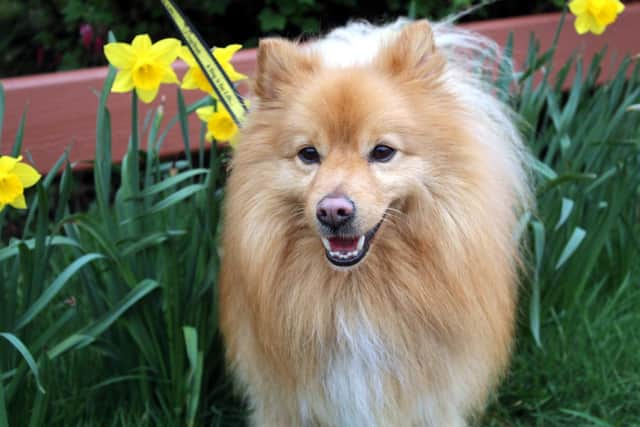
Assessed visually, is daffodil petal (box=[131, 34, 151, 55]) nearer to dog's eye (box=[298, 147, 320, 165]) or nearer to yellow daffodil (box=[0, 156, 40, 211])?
yellow daffodil (box=[0, 156, 40, 211])

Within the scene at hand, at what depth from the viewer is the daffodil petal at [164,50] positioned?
8.62ft

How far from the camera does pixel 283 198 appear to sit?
98.6 inches

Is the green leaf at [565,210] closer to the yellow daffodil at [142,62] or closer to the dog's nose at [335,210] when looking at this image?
the dog's nose at [335,210]

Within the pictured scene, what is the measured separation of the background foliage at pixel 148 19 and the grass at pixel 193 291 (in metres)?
1.31

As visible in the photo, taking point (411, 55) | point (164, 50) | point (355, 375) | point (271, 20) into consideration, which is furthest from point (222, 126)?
point (271, 20)

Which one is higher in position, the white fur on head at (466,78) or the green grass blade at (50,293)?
the white fur on head at (466,78)

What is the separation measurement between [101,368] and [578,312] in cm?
213

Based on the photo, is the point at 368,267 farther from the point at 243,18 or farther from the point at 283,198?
the point at 243,18

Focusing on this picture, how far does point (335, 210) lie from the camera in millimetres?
2232

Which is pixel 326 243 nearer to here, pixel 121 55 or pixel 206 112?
pixel 206 112

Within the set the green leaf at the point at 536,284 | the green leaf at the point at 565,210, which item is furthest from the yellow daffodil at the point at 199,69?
the green leaf at the point at 565,210

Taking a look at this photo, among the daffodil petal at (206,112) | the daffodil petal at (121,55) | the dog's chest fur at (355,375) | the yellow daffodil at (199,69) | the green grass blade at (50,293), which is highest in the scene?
the daffodil petal at (121,55)

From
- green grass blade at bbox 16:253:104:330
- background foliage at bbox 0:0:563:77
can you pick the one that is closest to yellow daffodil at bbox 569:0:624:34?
background foliage at bbox 0:0:563:77

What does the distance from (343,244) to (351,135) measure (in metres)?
0.34
